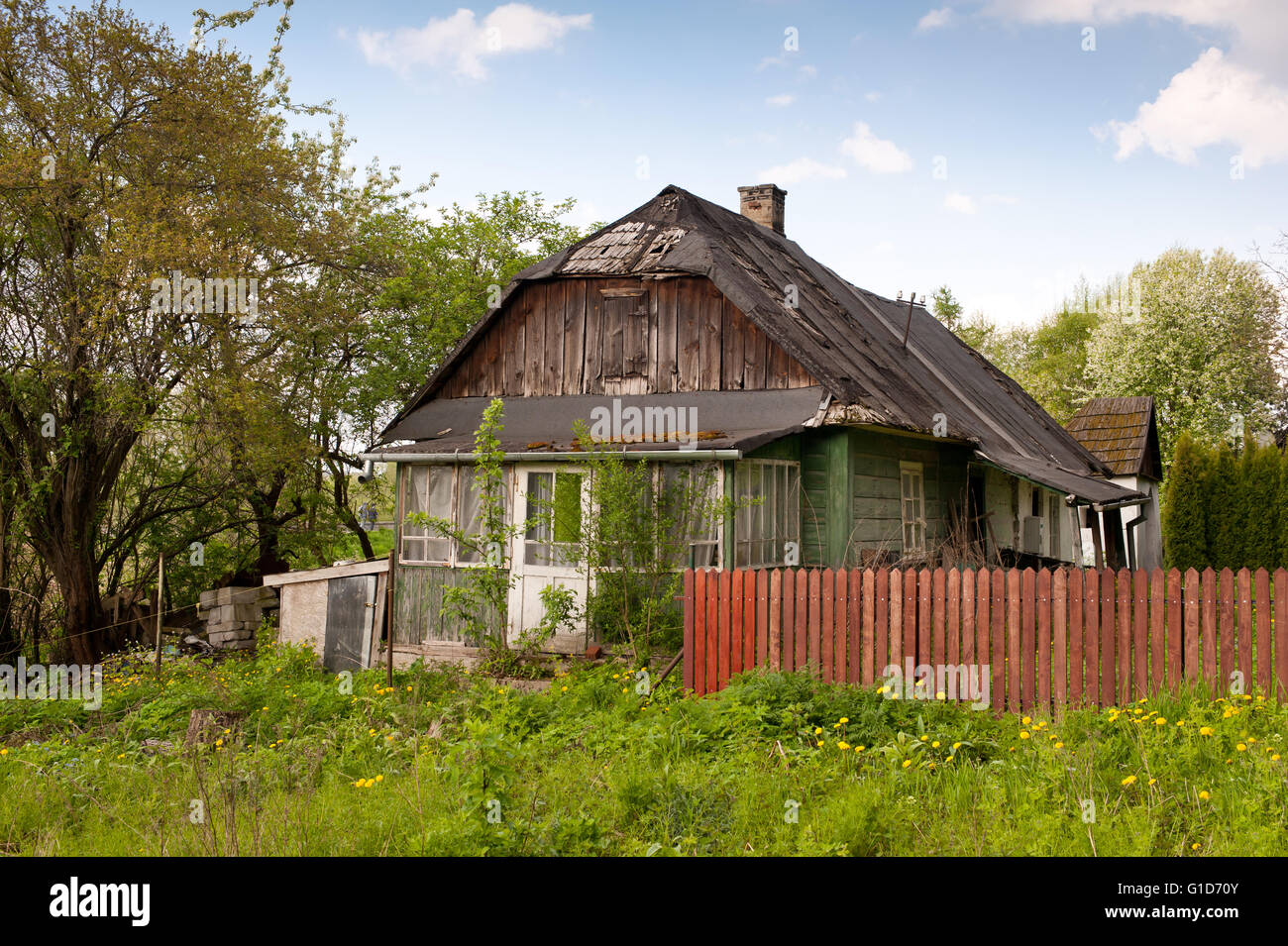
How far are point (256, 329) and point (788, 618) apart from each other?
32.4 feet

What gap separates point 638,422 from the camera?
42.5 feet

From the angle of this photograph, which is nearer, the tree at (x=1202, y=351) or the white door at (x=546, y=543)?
the white door at (x=546, y=543)

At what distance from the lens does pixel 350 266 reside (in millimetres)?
16688

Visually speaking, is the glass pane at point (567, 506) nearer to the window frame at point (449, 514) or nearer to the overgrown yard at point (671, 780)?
the window frame at point (449, 514)

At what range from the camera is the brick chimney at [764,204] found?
19.8 meters

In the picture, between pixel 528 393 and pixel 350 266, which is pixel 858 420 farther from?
pixel 350 266

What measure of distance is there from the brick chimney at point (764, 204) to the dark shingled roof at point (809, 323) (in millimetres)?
676

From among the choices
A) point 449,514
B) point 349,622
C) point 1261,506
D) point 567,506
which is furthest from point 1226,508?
point 349,622

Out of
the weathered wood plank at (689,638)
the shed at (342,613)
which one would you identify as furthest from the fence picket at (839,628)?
the shed at (342,613)

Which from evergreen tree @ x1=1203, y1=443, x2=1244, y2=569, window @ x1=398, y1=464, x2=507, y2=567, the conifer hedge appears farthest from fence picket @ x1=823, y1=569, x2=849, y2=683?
evergreen tree @ x1=1203, y1=443, x2=1244, y2=569

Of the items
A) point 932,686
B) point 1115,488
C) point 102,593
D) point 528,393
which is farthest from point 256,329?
point 1115,488

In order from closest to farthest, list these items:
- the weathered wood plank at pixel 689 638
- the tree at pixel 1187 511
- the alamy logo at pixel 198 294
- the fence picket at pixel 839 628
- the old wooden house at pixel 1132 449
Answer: the fence picket at pixel 839 628
the weathered wood plank at pixel 689 638
the alamy logo at pixel 198 294
the tree at pixel 1187 511
the old wooden house at pixel 1132 449

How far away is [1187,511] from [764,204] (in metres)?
10.1

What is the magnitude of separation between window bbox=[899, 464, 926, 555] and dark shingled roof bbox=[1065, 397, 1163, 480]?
12586 mm
